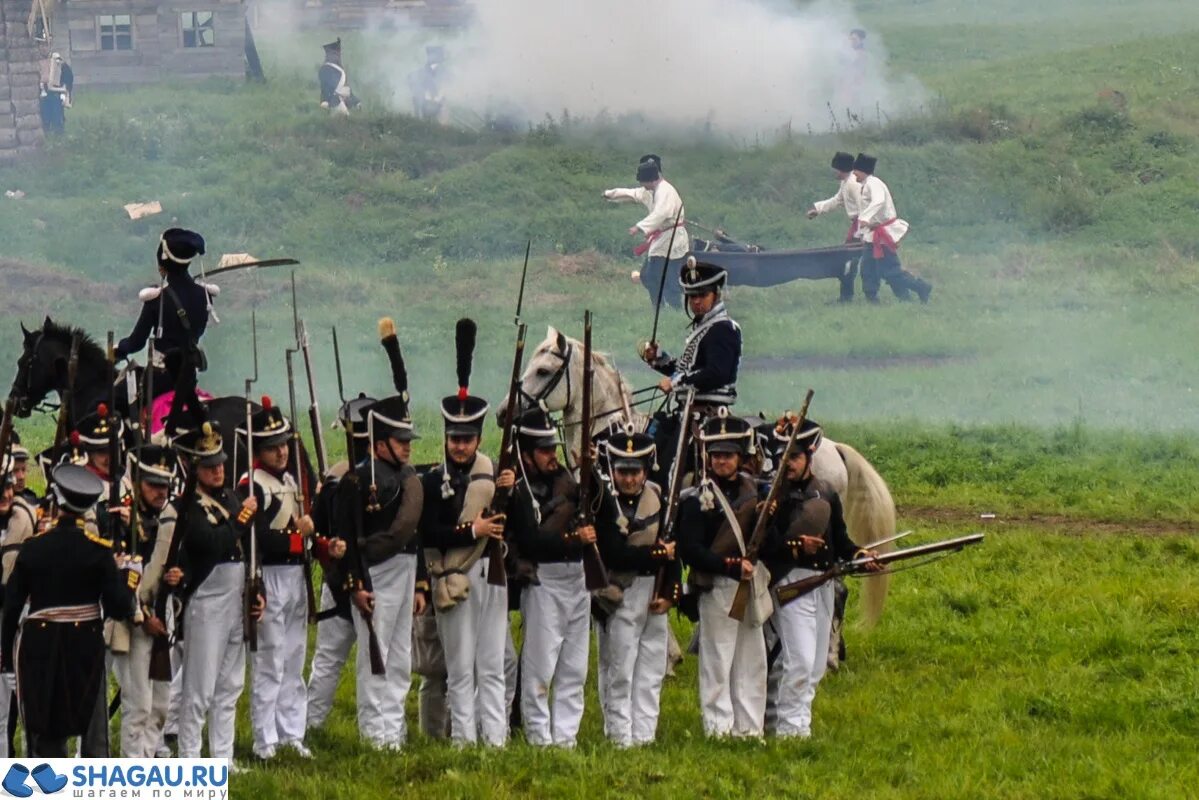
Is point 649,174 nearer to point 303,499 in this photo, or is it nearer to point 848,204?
point 848,204

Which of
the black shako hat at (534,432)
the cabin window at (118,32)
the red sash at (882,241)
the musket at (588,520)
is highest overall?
the cabin window at (118,32)

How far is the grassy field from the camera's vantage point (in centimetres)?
1361

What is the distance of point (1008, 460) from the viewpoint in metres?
23.2

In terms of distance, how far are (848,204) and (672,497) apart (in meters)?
21.5

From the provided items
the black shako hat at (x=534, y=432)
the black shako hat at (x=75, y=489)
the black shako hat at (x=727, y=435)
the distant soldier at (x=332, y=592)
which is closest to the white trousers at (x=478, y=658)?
the distant soldier at (x=332, y=592)

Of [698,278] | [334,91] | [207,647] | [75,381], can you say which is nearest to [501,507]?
[207,647]

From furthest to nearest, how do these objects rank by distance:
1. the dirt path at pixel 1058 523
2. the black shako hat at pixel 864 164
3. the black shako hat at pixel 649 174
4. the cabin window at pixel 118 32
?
the cabin window at pixel 118 32, the black shako hat at pixel 864 164, the black shako hat at pixel 649 174, the dirt path at pixel 1058 523

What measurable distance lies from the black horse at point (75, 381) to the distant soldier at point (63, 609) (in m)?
2.95

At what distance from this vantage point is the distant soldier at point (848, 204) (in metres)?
34.2

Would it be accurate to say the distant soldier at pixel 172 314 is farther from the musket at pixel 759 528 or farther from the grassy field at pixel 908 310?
the musket at pixel 759 528

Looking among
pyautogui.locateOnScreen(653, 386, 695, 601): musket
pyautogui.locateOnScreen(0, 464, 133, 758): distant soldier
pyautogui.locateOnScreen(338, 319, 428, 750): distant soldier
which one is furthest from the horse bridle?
pyautogui.locateOnScreen(0, 464, 133, 758): distant soldier

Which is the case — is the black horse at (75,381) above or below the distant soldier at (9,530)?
above

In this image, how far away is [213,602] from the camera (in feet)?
42.1

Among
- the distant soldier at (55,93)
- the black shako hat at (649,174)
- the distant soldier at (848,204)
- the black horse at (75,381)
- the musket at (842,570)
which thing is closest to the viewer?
the musket at (842,570)
